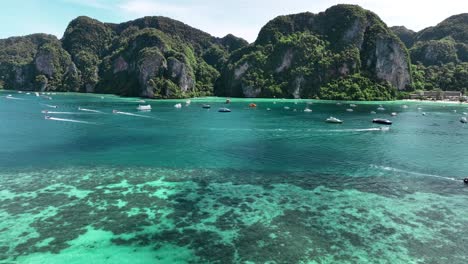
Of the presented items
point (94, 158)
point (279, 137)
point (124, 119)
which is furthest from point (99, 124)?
point (279, 137)

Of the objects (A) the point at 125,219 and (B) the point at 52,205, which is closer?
(A) the point at 125,219

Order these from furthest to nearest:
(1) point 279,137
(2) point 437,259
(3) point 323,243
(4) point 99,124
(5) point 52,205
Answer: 1. (4) point 99,124
2. (1) point 279,137
3. (5) point 52,205
4. (3) point 323,243
5. (2) point 437,259

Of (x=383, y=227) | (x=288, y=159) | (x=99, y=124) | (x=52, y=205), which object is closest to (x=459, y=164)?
(x=288, y=159)

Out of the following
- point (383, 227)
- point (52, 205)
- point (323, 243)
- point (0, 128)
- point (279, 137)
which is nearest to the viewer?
point (323, 243)

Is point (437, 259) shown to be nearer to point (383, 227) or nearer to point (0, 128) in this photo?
point (383, 227)

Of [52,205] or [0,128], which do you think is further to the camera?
[0,128]

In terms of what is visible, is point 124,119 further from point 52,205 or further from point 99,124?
point 52,205
